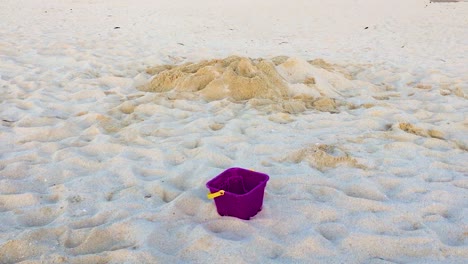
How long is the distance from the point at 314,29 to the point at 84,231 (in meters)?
8.01

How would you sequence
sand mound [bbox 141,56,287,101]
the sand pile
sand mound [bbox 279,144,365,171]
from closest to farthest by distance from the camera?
sand mound [bbox 279,144,365,171] < the sand pile < sand mound [bbox 141,56,287,101]

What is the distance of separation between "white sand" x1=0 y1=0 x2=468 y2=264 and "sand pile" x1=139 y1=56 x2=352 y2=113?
4 cm

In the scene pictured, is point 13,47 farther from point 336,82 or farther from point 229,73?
point 336,82

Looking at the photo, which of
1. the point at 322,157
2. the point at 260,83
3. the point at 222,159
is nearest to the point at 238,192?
the point at 222,159

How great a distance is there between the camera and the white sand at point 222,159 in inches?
86.2

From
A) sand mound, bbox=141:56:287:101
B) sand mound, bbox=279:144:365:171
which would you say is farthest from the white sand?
sand mound, bbox=141:56:287:101

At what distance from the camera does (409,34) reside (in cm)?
860

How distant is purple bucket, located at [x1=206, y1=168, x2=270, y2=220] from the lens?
2.28 metres

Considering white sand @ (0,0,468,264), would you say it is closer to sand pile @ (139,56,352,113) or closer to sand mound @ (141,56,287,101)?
sand pile @ (139,56,352,113)

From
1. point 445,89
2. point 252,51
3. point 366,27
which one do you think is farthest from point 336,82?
point 366,27

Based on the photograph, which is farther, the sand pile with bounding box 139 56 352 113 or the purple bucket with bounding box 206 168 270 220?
the sand pile with bounding box 139 56 352 113

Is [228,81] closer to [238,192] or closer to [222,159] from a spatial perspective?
[222,159]

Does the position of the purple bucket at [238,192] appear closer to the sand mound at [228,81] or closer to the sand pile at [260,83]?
the sand pile at [260,83]

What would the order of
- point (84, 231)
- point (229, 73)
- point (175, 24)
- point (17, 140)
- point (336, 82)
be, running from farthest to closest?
point (175, 24) → point (336, 82) → point (229, 73) → point (17, 140) → point (84, 231)
